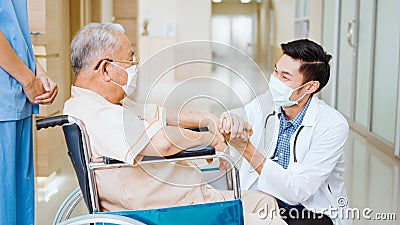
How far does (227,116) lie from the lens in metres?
1.73

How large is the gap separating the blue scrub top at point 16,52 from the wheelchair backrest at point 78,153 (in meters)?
0.19

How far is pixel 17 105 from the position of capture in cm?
174

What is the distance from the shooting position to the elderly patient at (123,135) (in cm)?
161

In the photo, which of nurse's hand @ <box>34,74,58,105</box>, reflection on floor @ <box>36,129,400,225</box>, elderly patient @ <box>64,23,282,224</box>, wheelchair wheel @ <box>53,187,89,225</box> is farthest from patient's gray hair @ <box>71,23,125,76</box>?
reflection on floor @ <box>36,129,400,225</box>

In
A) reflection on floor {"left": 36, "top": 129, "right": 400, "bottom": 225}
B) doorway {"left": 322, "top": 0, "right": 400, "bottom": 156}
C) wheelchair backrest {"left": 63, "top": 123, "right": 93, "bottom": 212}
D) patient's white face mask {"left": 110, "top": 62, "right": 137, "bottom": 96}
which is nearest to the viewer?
wheelchair backrest {"left": 63, "top": 123, "right": 93, "bottom": 212}


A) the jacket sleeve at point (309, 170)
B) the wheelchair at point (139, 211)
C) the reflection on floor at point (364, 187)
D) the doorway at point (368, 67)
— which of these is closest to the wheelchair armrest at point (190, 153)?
the wheelchair at point (139, 211)

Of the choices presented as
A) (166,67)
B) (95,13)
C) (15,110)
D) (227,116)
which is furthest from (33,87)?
(95,13)

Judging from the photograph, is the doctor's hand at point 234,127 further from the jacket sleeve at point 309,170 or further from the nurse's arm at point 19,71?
the nurse's arm at point 19,71

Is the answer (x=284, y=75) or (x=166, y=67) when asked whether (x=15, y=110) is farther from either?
(x=284, y=75)

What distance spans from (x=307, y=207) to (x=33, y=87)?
962 mm

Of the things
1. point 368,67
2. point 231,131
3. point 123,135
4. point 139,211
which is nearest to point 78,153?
point 123,135

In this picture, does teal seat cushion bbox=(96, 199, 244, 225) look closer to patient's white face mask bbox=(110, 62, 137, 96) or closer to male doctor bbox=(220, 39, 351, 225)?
male doctor bbox=(220, 39, 351, 225)

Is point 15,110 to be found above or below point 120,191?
above

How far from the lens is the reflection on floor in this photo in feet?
10.6
